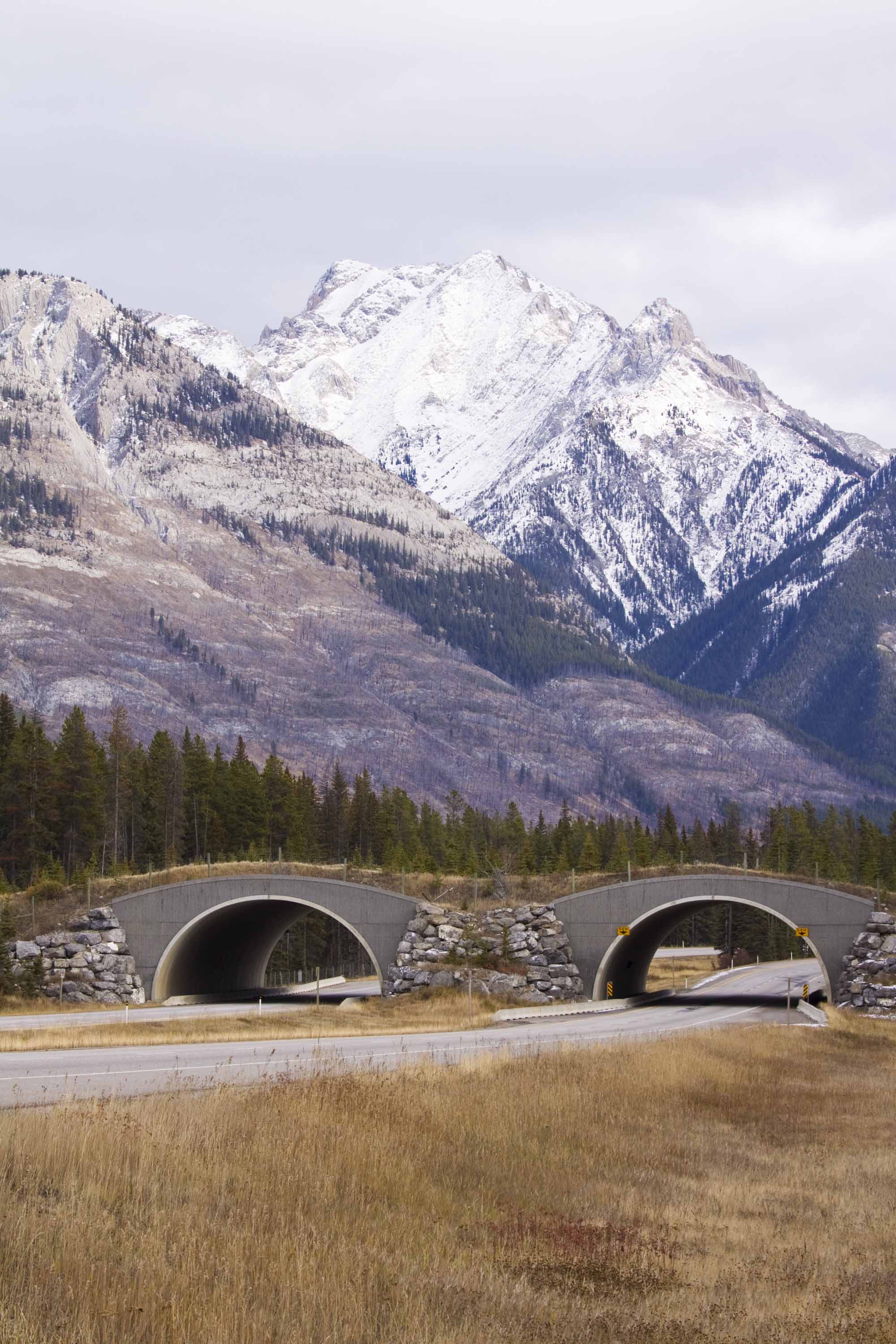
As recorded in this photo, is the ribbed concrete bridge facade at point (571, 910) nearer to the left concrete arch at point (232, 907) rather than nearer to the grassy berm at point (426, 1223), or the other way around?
the left concrete arch at point (232, 907)

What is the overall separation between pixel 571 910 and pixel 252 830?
5046 centimetres

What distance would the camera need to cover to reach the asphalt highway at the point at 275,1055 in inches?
828

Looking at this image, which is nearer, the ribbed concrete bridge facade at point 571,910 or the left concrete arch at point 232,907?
the ribbed concrete bridge facade at point 571,910

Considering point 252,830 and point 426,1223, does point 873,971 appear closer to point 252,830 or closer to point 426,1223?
point 426,1223

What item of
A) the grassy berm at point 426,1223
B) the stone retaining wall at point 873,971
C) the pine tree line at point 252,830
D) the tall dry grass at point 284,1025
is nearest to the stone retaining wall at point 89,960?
the pine tree line at point 252,830

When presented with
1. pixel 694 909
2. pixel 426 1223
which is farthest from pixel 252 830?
pixel 426 1223

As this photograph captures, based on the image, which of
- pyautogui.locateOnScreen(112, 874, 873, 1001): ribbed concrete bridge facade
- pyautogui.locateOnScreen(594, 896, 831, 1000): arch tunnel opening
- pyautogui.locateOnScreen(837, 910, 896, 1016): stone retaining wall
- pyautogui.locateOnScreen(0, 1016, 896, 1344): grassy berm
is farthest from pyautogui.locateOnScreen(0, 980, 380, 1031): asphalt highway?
pyautogui.locateOnScreen(837, 910, 896, 1016): stone retaining wall

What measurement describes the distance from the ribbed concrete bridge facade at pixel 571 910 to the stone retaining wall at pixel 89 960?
0.65 metres

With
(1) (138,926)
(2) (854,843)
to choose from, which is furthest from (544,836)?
(1) (138,926)

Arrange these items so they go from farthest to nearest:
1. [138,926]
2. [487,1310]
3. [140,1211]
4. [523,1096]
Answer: [138,926] < [523,1096] < [140,1211] < [487,1310]

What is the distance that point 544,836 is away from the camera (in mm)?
135000

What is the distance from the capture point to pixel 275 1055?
1205 inches

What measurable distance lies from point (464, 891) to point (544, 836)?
66.0 metres

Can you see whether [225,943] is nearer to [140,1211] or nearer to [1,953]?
[1,953]
